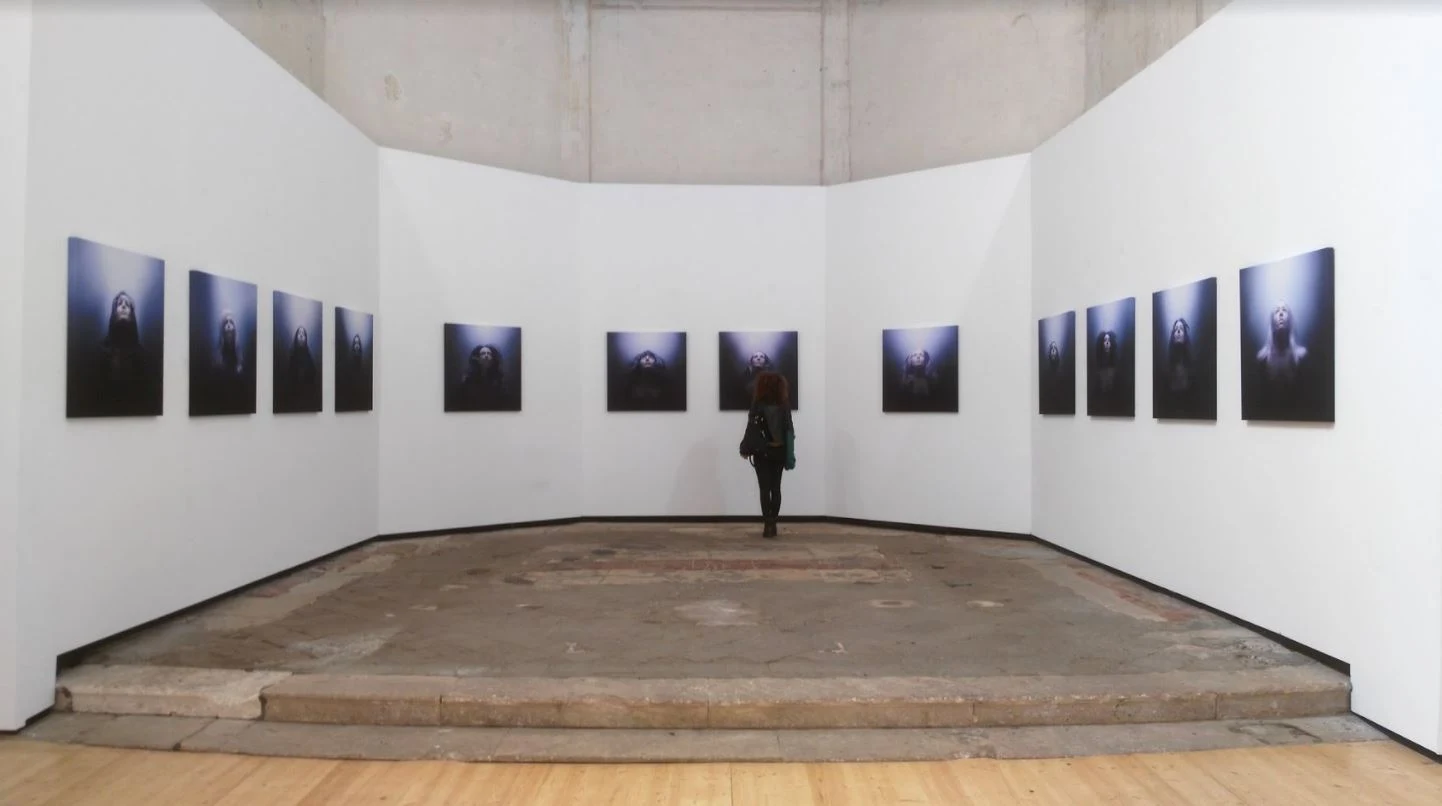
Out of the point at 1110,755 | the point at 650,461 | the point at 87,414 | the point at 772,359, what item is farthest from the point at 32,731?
the point at 772,359

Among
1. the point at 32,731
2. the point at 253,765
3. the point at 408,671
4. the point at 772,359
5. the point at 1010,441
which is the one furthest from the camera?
the point at 772,359

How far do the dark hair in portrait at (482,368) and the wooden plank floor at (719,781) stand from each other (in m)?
7.14

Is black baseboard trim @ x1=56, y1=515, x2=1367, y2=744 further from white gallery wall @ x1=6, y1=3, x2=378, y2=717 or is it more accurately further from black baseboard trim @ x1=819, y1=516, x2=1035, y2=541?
white gallery wall @ x1=6, y1=3, x2=378, y2=717

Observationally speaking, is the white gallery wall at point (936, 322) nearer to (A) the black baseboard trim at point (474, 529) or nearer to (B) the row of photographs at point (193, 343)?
(A) the black baseboard trim at point (474, 529)

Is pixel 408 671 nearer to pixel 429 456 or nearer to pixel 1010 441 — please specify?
pixel 429 456

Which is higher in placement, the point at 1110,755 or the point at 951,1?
the point at 951,1

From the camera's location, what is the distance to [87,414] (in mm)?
5824

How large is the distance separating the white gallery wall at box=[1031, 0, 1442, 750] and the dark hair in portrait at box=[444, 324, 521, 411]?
7574 millimetres

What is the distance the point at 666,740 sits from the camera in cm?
488

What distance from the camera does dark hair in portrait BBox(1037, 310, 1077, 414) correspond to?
9.74 meters

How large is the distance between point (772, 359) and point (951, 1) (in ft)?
20.0

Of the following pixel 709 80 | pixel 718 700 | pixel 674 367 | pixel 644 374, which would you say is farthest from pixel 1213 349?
pixel 709 80

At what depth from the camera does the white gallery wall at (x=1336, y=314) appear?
502 cm

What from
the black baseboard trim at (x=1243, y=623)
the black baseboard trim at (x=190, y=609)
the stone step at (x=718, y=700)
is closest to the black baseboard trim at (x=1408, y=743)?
the stone step at (x=718, y=700)
